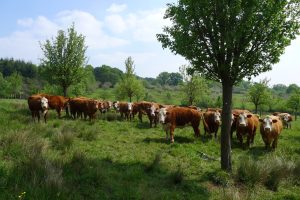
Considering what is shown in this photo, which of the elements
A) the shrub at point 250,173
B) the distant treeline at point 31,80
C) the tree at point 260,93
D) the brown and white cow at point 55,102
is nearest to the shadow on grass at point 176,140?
the shrub at point 250,173

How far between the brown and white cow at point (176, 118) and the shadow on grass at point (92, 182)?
20.6ft

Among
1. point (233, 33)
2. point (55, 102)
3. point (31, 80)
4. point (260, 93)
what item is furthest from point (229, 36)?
point (31, 80)

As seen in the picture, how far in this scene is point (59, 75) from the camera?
2708 cm

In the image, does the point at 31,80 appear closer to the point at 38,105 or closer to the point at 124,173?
the point at 38,105

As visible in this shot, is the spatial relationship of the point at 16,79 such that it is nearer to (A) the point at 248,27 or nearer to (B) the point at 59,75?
(B) the point at 59,75

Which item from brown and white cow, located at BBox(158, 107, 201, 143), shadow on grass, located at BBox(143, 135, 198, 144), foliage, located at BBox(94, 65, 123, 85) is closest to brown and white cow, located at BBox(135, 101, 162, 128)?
brown and white cow, located at BBox(158, 107, 201, 143)

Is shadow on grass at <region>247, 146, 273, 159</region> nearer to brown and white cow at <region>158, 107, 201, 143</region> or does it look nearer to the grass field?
the grass field

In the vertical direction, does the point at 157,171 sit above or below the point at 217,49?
below

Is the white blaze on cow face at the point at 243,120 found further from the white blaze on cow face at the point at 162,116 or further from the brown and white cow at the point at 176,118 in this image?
the white blaze on cow face at the point at 162,116

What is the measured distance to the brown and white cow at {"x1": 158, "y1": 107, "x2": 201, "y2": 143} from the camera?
55.1ft

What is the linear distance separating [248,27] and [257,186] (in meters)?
4.75

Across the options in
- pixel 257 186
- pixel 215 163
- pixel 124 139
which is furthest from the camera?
pixel 124 139

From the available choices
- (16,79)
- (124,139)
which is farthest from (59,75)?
(16,79)

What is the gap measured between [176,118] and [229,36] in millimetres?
8245
